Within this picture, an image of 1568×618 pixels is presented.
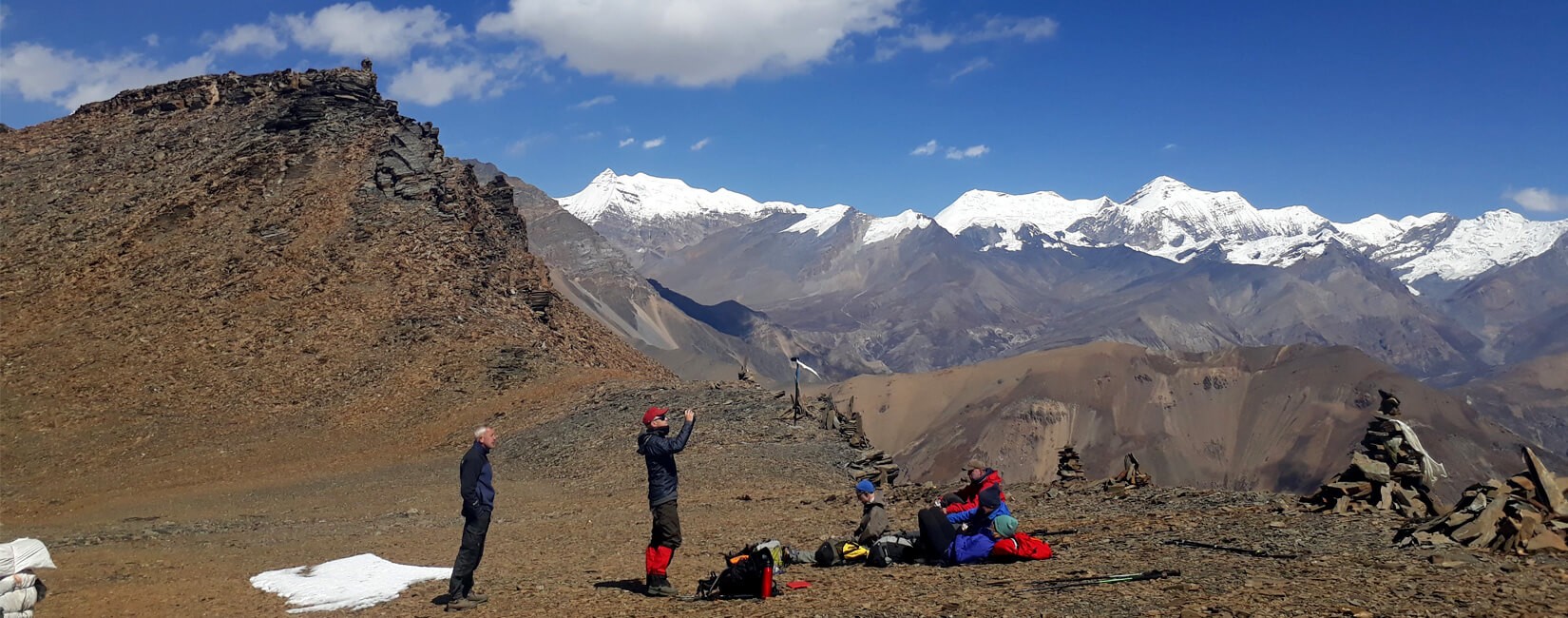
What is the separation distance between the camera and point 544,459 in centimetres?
2994

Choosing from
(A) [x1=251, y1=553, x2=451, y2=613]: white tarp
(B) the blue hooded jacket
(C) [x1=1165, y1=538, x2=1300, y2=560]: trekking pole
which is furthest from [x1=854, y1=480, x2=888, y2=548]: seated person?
(A) [x1=251, y1=553, x2=451, y2=613]: white tarp

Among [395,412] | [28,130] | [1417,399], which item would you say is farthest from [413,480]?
[1417,399]

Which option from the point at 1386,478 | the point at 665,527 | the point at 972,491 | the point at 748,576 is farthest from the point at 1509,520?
the point at 665,527

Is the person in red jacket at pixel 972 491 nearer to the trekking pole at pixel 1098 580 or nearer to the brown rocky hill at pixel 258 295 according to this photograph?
the trekking pole at pixel 1098 580

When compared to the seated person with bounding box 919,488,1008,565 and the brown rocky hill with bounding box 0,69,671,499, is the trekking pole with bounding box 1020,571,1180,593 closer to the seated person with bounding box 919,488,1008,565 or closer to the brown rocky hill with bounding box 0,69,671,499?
the seated person with bounding box 919,488,1008,565

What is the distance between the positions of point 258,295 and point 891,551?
38.0m

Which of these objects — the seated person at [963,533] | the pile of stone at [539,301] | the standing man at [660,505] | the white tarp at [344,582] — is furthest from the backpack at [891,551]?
the pile of stone at [539,301]

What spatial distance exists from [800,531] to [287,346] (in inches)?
1173

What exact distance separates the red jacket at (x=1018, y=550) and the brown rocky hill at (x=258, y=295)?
25.6 meters

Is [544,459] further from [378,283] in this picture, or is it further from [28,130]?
[28,130]

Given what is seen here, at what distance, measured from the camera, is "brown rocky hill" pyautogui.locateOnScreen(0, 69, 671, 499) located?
1345 inches

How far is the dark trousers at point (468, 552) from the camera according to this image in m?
11.1

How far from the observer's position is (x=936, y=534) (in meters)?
11.6

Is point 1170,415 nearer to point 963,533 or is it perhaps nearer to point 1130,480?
point 1130,480
